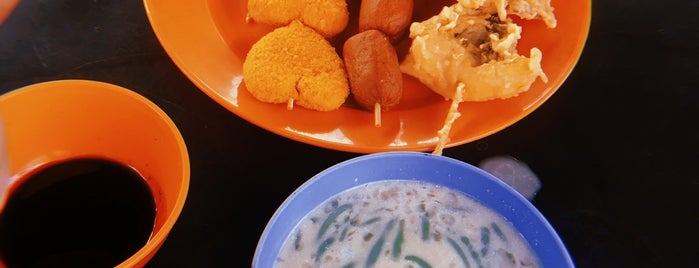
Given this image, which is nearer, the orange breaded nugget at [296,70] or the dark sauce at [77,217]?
the dark sauce at [77,217]

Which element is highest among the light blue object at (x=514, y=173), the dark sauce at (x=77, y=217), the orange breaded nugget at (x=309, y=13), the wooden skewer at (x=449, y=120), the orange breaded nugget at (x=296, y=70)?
the orange breaded nugget at (x=309, y=13)

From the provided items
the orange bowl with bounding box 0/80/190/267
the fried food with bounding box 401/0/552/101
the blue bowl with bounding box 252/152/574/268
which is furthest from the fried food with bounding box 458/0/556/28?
the orange bowl with bounding box 0/80/190/267

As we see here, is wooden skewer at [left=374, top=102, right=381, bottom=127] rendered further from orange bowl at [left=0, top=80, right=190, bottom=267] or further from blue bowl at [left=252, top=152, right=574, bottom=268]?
orange bowl at [left=0, top=80, right=190, bottom=267]

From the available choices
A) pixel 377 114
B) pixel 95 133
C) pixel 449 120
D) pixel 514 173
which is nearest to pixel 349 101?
pixel 377 114

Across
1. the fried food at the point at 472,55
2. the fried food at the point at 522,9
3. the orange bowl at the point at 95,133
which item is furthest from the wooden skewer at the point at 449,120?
the orange bowl at the point at 95,133

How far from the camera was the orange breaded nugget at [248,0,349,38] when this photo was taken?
107 cm

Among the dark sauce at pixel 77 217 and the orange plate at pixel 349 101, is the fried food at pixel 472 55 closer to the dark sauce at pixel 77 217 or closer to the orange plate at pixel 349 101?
the orange plate at pixel 349 101

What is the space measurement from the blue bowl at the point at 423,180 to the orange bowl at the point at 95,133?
128 mm

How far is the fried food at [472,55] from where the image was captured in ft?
3.26

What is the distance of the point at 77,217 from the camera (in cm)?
81

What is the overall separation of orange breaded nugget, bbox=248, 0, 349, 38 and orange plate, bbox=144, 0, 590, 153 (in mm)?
54

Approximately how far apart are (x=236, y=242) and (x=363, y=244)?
9.3 inches

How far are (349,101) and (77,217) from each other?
1.55 ft

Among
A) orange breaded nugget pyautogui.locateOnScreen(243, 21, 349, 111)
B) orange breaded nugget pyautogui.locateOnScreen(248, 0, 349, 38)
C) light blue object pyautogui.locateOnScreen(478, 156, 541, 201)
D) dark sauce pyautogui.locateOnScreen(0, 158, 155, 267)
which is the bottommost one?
light blue object pyautogui.locateOnScreen(478, 156, 541, 201)
